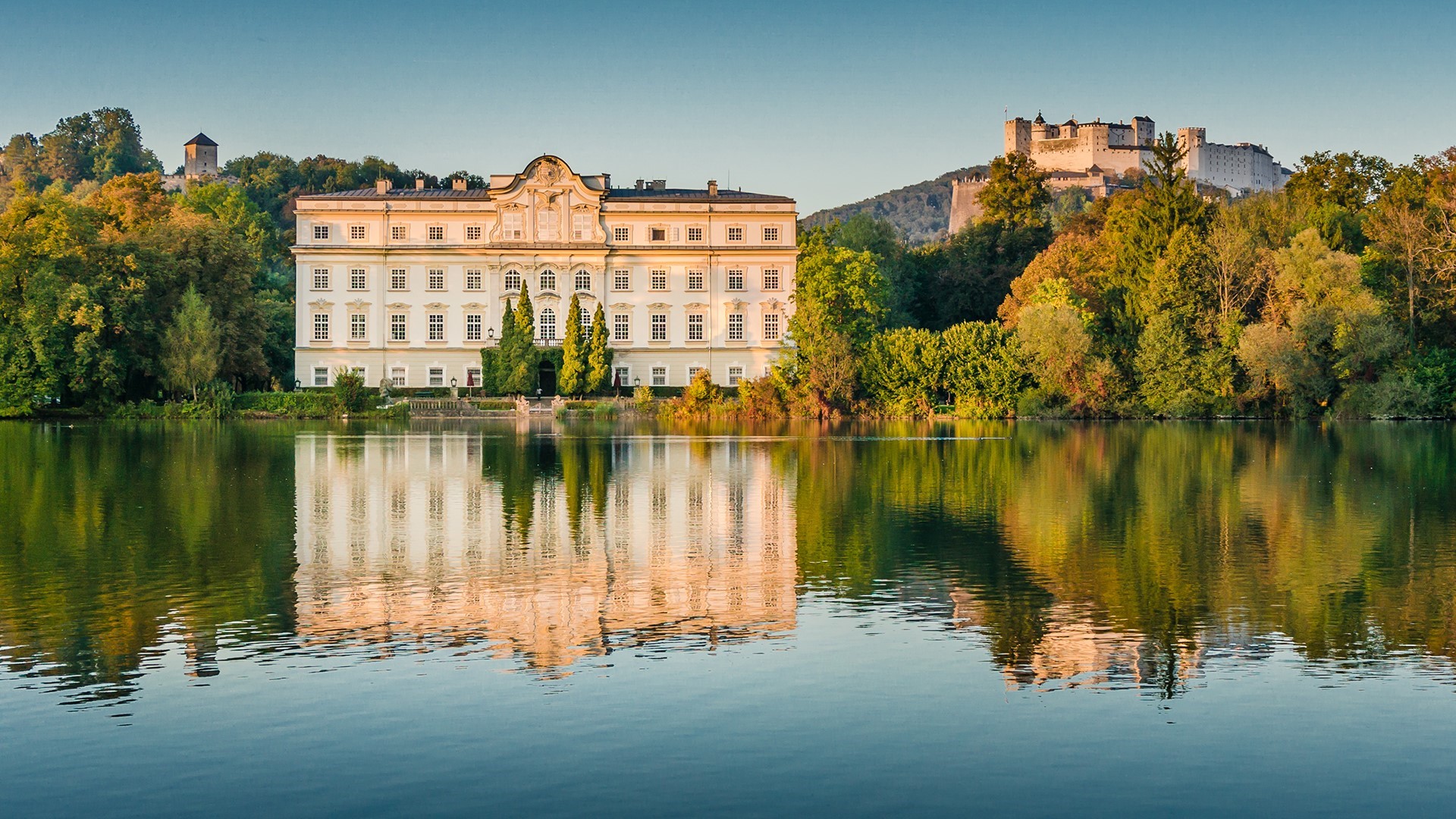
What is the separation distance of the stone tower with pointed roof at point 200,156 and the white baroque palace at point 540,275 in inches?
3361

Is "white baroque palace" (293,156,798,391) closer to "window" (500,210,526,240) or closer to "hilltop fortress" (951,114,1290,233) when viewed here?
"window" (500,210,526,240)

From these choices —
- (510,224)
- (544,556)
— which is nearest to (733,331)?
(510,224)

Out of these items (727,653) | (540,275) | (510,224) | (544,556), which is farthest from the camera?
(540,275)

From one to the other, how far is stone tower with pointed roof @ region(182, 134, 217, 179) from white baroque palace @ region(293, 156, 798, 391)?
85.4 m

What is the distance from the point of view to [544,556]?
50.4ft

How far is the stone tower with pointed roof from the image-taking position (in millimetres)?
149875

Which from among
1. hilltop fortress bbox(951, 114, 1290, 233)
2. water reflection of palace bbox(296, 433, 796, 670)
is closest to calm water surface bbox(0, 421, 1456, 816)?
water reflection of palace bbox(296, 433, 796, 670)

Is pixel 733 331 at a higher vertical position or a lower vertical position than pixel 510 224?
lower

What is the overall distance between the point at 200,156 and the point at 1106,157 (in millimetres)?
97597

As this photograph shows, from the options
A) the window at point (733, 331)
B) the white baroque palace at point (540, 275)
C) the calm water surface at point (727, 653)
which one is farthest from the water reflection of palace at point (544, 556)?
the window at point (733, 331)

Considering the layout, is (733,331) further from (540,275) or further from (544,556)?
(544,556)

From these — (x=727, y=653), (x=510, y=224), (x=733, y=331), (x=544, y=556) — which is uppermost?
(x=510, y=224)

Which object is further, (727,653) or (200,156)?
(200,156)

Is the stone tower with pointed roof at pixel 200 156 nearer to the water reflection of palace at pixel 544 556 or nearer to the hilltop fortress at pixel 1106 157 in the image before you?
the hilltop fortress at pixel 1106 157
